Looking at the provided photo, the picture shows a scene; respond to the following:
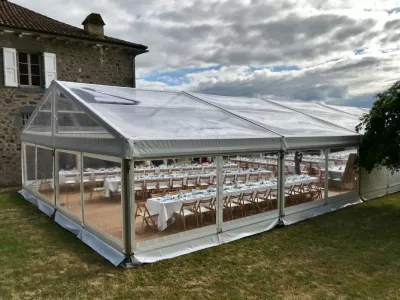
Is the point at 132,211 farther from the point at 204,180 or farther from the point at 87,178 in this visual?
the point at 204,180

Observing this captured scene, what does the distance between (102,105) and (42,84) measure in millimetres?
7265

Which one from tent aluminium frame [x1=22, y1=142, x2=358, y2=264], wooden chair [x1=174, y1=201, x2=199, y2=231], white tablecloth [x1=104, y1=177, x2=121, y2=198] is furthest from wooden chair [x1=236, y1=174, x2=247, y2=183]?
white tablecloth [x1=104, y1=177, x2=121, y2=198]

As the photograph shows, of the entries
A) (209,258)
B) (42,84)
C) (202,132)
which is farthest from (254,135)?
(42,84)

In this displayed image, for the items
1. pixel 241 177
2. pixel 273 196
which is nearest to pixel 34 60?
pixel 241 177

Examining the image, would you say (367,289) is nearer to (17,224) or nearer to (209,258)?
(209,258)

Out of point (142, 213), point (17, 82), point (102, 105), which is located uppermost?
point (17, 82)

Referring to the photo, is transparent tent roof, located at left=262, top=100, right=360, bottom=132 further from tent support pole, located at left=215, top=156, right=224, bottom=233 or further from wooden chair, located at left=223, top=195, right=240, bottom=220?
tent support pole, located at left=215, top=156, right=224, bottom=233

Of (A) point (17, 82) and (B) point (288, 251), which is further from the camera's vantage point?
(A) point (17, 82)

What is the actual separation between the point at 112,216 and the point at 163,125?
5.77 ft

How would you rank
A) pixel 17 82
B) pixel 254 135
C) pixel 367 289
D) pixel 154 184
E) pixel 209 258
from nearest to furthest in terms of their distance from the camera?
pixel 367 289, pixel 209 258, pixel 254 135, pixel 154 184, pixel 17 82

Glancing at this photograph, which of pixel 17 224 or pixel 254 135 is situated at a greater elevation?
pixel 254 135

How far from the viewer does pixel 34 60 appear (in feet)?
38.0

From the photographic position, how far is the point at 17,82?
36.1ft

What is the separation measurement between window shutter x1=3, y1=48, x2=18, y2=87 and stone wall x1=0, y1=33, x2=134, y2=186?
165 millimetres
